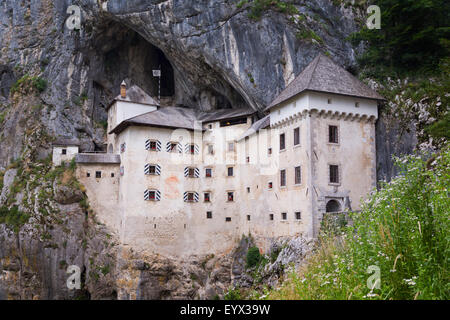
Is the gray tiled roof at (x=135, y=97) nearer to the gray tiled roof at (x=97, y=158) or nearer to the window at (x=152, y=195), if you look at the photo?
the gray tiled roof at (x=97, y=158)

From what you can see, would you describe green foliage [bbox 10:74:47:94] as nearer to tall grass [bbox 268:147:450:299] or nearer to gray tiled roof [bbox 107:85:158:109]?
gray tiled roof [bbox 107:85:158:109]

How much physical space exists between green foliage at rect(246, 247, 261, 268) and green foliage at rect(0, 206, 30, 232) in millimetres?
16964

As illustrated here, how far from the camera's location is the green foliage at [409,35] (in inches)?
1003

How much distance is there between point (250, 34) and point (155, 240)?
16857 millimetres

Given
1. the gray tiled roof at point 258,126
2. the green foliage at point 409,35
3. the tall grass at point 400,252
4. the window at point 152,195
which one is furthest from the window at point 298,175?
the tall grass at point 400,252

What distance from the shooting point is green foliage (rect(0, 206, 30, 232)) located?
33.4 m

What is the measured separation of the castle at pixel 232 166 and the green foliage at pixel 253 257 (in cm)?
57

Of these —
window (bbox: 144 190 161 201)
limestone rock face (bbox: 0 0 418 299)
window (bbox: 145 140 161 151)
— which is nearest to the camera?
limestone rock face (bbox: 0 0 418 299)

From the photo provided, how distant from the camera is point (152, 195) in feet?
109

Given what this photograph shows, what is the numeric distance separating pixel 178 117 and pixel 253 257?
13.3 m

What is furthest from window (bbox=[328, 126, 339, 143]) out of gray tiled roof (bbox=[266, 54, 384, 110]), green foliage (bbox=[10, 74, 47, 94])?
green foliage (bbox=[10, 74, 47, 94])

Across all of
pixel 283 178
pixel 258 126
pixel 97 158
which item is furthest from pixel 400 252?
pixel 97 158

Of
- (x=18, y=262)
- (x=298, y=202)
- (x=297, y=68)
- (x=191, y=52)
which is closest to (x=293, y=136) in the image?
(x=298, y=202)

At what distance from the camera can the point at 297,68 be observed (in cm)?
3119
